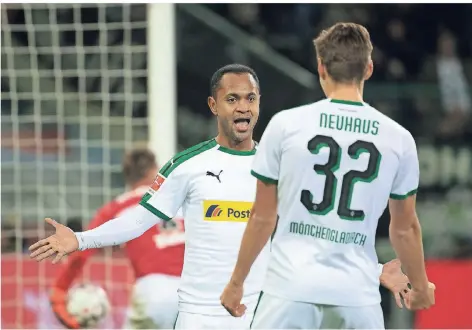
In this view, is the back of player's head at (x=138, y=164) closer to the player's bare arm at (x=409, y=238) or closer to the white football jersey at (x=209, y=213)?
the white football jersey at (x=209, y=213)

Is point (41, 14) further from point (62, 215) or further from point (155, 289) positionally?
point (155, 289)

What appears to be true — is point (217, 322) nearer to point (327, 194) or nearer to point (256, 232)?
point (256, 232)

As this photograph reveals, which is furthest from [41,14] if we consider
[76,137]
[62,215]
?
[62,215]

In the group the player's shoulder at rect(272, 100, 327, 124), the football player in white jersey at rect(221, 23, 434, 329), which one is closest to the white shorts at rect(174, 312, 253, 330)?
the football player in white jersey at rect(221, 23, 434, 329)

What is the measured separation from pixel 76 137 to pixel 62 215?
147 centimetres

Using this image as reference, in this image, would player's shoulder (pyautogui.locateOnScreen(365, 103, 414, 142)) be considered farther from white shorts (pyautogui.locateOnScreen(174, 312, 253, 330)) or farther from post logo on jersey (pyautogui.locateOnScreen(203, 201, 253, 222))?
white shorts (pyautogui.locateOnScreen(174, 312, 253, 330))

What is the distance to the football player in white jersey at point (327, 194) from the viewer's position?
3.66 metres

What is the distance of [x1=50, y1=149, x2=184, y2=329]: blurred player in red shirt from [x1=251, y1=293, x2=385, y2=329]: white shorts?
9.69 ft

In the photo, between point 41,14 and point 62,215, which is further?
point 41,14

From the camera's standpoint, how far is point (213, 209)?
473 cm

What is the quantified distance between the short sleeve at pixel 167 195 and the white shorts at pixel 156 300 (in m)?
2.01

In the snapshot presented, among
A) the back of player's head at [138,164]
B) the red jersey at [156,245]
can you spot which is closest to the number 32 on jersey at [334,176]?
the red jersey at [156,245]

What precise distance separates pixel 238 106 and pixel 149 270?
2254 millimetres

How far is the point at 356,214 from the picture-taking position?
3.70m
